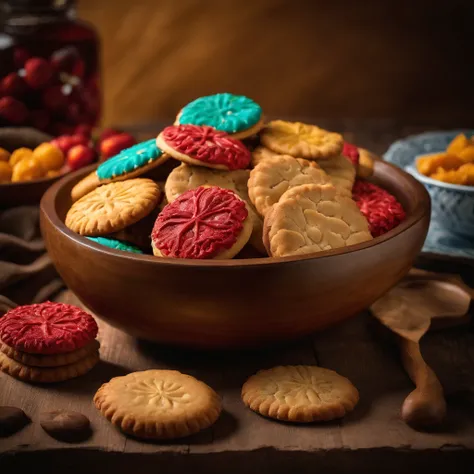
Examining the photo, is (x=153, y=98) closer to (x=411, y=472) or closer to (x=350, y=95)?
(x=350, y=95)

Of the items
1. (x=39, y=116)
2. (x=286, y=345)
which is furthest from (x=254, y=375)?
(x=39, y=116)

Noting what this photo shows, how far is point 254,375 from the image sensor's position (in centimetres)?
104

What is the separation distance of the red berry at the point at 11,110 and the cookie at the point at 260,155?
2.33ft

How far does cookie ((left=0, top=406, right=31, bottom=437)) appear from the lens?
93 cm

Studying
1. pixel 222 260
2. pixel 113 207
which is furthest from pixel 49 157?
pixel 222 260

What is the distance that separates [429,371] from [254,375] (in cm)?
24

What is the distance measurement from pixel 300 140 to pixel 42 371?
543 mm

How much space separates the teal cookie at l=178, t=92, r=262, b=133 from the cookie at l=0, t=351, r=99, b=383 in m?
0.43

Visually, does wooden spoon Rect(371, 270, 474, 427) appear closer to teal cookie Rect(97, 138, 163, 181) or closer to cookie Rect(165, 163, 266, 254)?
cookie Rect(165, 163, 266, 254)

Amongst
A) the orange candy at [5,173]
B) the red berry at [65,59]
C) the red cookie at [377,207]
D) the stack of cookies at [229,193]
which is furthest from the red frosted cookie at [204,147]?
the red berry at [65,59]

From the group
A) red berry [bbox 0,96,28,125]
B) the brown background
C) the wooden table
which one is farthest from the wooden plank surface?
the brown background

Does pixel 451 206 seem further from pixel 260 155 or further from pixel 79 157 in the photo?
pixel 79 157

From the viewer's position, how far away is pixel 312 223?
1.06 metres

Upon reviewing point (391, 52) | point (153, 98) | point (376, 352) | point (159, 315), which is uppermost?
point (159, 315)
